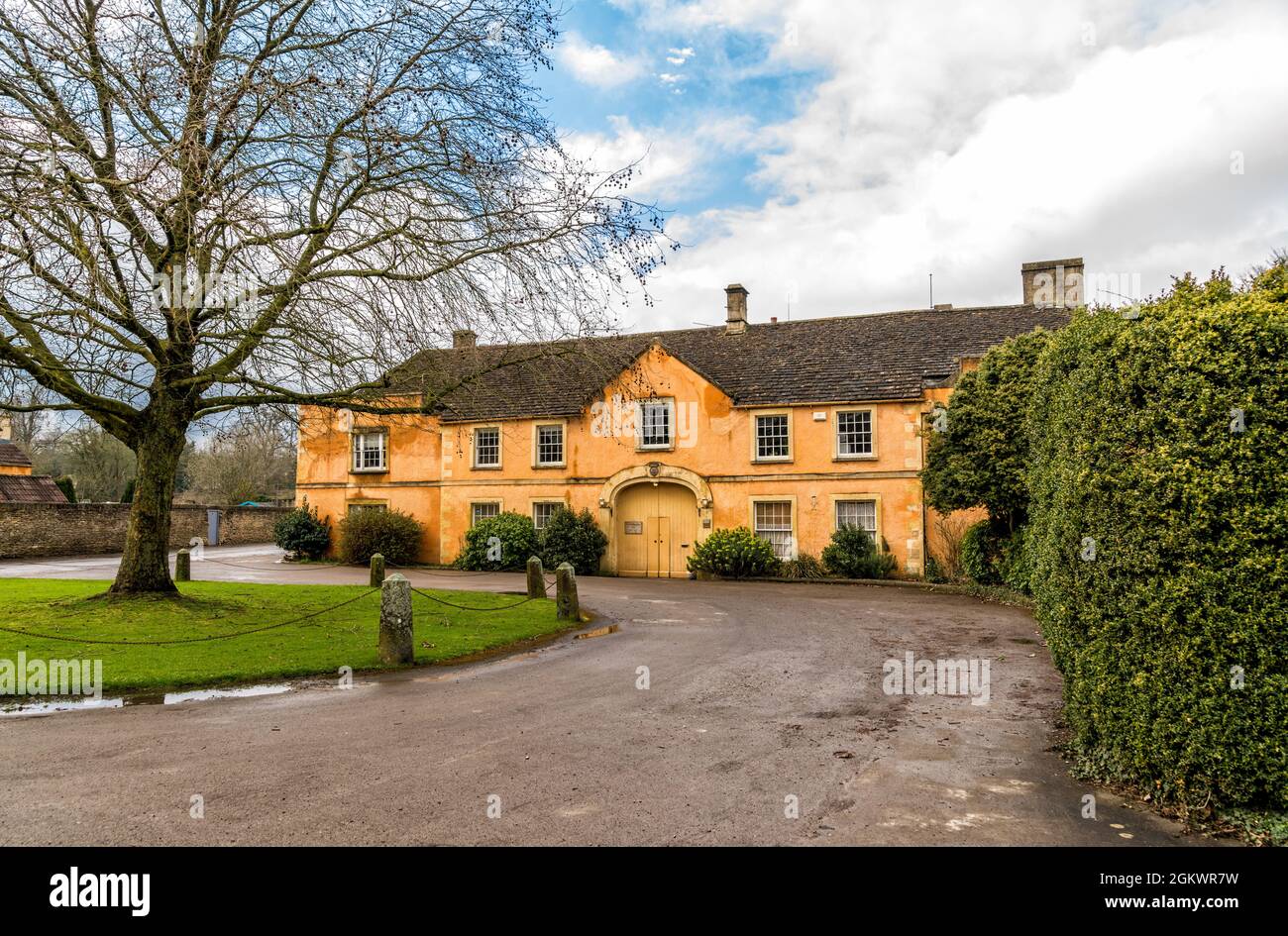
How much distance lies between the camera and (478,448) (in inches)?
1225

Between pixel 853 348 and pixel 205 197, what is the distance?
23296mm

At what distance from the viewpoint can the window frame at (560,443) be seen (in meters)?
29.6

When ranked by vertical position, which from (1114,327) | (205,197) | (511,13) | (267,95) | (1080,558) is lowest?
(1080,558)

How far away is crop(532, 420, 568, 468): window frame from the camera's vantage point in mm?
29641

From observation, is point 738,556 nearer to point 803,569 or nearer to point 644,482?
point 803,569

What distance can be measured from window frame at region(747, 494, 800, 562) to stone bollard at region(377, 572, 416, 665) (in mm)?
17238

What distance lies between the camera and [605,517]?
28.4 metres

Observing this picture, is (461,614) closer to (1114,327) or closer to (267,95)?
(267,95)

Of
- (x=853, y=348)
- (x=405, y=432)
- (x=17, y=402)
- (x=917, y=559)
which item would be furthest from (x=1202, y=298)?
(x=405, y=432)

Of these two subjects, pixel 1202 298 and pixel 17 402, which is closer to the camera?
pixel 1202 298

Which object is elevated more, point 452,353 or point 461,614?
point 452,353

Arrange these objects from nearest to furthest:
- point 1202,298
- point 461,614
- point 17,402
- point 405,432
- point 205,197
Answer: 1. point 1202,298
2. point 205,197
3. point 17,402
4. point 461,614
5. point 405,432
